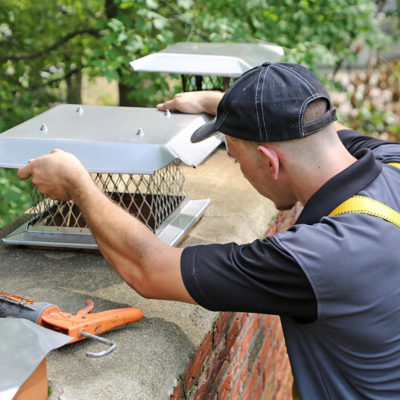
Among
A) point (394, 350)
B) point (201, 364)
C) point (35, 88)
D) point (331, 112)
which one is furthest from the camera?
point (35, 88)

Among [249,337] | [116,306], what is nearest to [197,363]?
[116,306]

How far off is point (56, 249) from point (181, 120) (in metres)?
0.70

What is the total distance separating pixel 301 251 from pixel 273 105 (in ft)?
1.41

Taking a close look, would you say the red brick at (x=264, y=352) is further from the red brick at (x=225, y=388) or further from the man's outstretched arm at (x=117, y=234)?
the man's outstretched arm at (x=117, y=234)

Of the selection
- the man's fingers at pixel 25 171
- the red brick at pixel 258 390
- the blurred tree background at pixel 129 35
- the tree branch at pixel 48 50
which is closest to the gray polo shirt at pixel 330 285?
the man's fingers at pixel 25 171

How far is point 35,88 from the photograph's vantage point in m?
5.55

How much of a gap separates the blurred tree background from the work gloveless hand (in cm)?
204

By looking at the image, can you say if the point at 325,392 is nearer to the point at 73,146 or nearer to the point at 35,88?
the point at 73,146

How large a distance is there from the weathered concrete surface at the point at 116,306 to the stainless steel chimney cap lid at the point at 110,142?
0.42 meters

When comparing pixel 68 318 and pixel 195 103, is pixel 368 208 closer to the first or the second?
pixel 68 318

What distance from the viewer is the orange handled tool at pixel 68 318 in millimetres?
1510

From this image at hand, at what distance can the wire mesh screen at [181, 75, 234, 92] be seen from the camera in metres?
3.01

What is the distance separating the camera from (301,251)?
1365mm

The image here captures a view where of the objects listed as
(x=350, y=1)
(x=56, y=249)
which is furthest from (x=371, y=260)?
(x=350, y=1)
